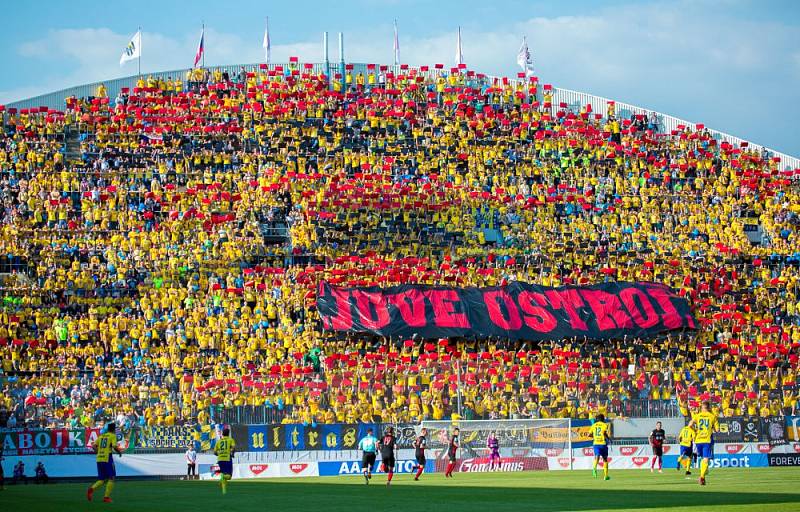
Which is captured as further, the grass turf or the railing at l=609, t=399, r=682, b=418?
the railing at l=609, t=399, r=682, b=418

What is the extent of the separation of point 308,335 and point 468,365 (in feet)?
26.9

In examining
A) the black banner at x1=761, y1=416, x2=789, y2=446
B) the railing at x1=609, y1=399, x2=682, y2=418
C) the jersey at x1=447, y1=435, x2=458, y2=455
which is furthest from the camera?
the black banner at x1=761, y1=416, x2=789, y2=446

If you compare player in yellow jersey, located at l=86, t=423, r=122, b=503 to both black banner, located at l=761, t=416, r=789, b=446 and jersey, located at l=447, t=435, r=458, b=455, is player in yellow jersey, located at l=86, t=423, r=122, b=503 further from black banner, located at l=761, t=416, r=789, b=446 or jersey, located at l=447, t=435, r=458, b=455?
black banner, located at l=761, t=416, r=789, b=446

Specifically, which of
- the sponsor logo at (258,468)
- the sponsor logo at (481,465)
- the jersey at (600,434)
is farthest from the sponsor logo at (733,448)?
the sponsor logo at (258,468)

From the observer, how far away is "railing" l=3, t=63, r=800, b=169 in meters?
66.8

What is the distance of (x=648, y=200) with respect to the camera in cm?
6300

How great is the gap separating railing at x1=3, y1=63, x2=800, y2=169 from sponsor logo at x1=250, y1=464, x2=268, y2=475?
1251 inches

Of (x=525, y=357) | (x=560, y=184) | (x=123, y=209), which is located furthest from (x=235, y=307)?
(x=560, y=184)

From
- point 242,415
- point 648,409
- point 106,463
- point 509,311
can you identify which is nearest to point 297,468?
point 242,415

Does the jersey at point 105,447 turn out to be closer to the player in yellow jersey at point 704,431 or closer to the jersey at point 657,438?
the player in yellow jersey at point 704,431

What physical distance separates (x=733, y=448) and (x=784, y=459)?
1947 millimetres

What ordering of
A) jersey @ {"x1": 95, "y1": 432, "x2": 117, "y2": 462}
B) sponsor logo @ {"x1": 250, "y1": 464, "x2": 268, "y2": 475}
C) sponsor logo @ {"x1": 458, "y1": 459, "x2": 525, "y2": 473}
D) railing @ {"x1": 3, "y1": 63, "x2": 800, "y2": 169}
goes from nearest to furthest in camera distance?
1. jersey @ {"x1": 95, "y1": 432, "x2": 117, "y2": 462}
2. sponsor logo @ {"x1": 250, "y1": 464, "x2": 268, "y2": 475}
3. sponsor logo @ {"x1": 458, "y1": 459, "x2": 525, "y2": 473}
4. railing @ {"x1": 3, "y1": 63, "x2": 800, "y2": 169}

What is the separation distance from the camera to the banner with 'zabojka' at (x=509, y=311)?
2114 inches

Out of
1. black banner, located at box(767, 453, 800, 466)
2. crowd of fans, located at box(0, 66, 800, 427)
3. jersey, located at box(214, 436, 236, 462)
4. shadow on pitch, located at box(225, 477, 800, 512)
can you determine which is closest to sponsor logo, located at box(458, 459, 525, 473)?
crowd of fans, located at box(0, 66, 800, 427)
